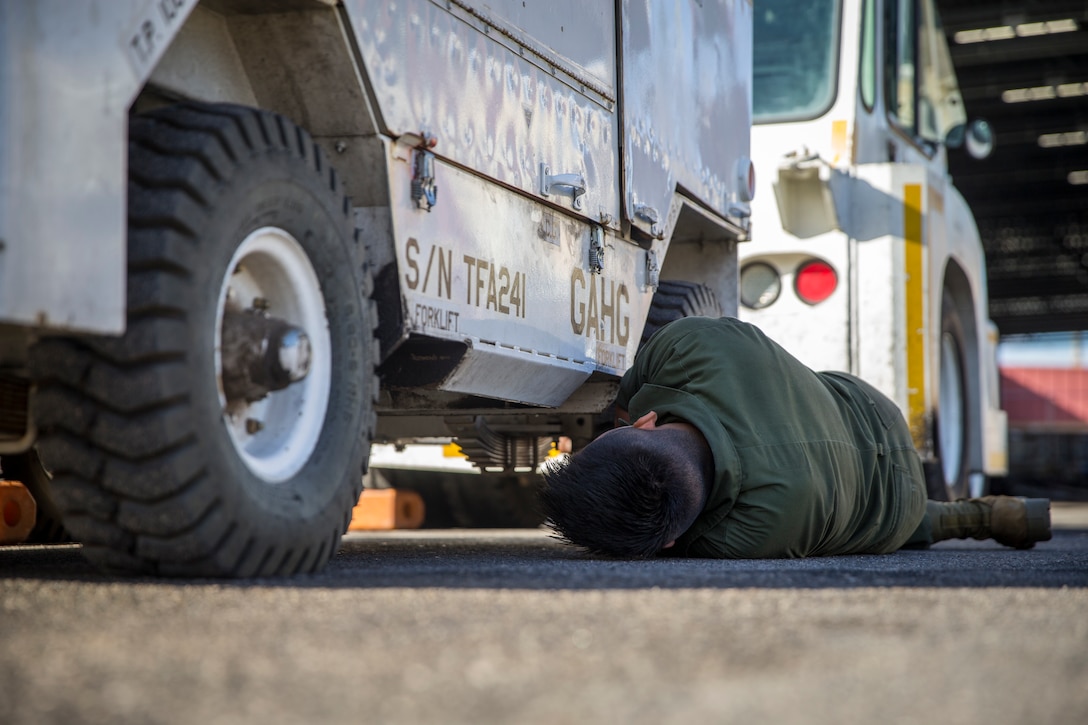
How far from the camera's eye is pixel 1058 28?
18172mm

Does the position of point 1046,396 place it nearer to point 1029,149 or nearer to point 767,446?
point 1029,149

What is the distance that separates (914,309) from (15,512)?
423 centimetres

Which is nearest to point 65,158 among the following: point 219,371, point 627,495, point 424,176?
point 219,371

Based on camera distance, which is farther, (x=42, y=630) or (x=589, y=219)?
(x=589, y=219)

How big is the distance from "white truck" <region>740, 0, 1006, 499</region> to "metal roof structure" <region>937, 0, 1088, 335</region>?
10627 mm

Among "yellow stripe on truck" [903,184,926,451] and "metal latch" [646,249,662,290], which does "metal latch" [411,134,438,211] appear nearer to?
"metal latch" [646,249,662,290]

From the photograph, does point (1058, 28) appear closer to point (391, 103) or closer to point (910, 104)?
point (910, 104)

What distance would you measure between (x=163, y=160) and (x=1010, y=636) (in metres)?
1.69

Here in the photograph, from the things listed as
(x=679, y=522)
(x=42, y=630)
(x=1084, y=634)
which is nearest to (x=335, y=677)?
(x=42, y=630)

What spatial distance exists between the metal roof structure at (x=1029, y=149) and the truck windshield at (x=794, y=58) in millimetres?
10834

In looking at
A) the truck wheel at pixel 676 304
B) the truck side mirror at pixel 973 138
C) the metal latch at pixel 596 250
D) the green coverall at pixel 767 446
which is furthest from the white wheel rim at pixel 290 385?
the truck side mirror at pixel 973 138

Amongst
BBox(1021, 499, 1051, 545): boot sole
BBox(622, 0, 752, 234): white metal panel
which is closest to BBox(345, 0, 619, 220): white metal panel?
BBox(622, 0, 752, 234): white metal panel

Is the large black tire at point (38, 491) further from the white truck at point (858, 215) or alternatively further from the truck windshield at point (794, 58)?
the truck windshield at point (794, 58)

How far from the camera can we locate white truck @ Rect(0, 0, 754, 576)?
2.29m
